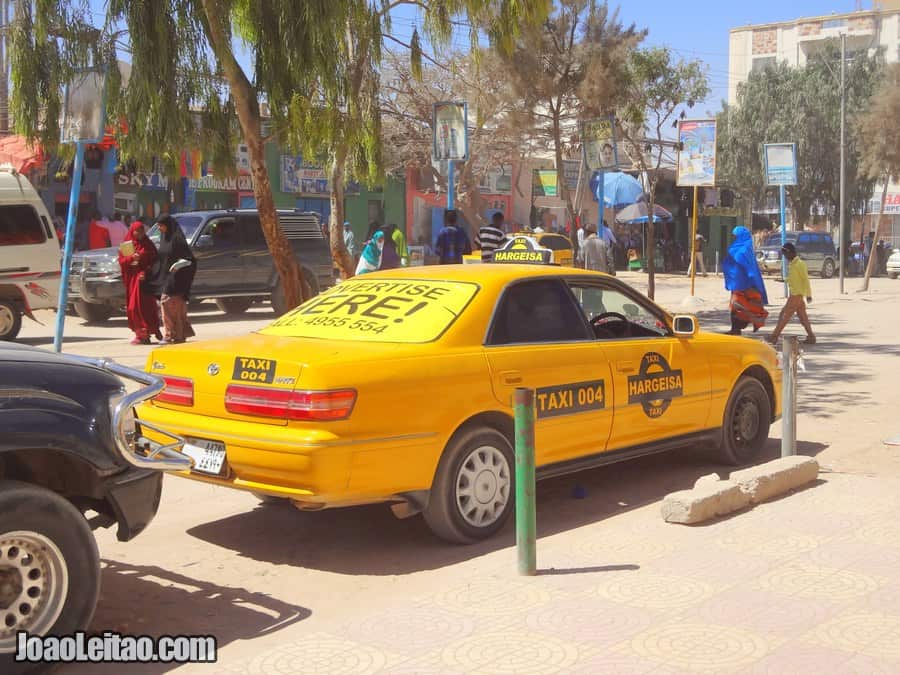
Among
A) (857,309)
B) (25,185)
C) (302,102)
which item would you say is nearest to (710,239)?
(857,309)

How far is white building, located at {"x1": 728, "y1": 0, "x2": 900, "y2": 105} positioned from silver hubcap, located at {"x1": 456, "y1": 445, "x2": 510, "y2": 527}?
69593mm

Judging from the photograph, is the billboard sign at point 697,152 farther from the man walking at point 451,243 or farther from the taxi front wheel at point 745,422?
the taxi front wheel at point 745,422

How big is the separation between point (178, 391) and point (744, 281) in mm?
11388

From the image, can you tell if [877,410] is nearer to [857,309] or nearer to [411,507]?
[411,507]

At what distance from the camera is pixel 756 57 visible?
249 feet

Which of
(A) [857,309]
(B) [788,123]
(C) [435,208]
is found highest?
(B) [788,123]

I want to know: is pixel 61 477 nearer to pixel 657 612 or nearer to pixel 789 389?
pixel 657 612

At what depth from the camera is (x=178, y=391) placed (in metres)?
6.23

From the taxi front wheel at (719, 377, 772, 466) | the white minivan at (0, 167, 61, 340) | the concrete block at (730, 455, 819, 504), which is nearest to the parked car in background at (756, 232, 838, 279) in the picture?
the white minivan at (0, 167, 61, 340)

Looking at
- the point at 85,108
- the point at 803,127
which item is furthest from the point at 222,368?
the point at 803,127

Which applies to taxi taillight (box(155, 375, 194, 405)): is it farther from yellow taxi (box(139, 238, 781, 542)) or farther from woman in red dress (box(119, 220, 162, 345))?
woman in red dress (box(119, 220, 162, 345))

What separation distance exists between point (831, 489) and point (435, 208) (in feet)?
111

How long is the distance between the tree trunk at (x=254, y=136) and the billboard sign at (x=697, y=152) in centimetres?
1295

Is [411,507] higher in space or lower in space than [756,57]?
lower
